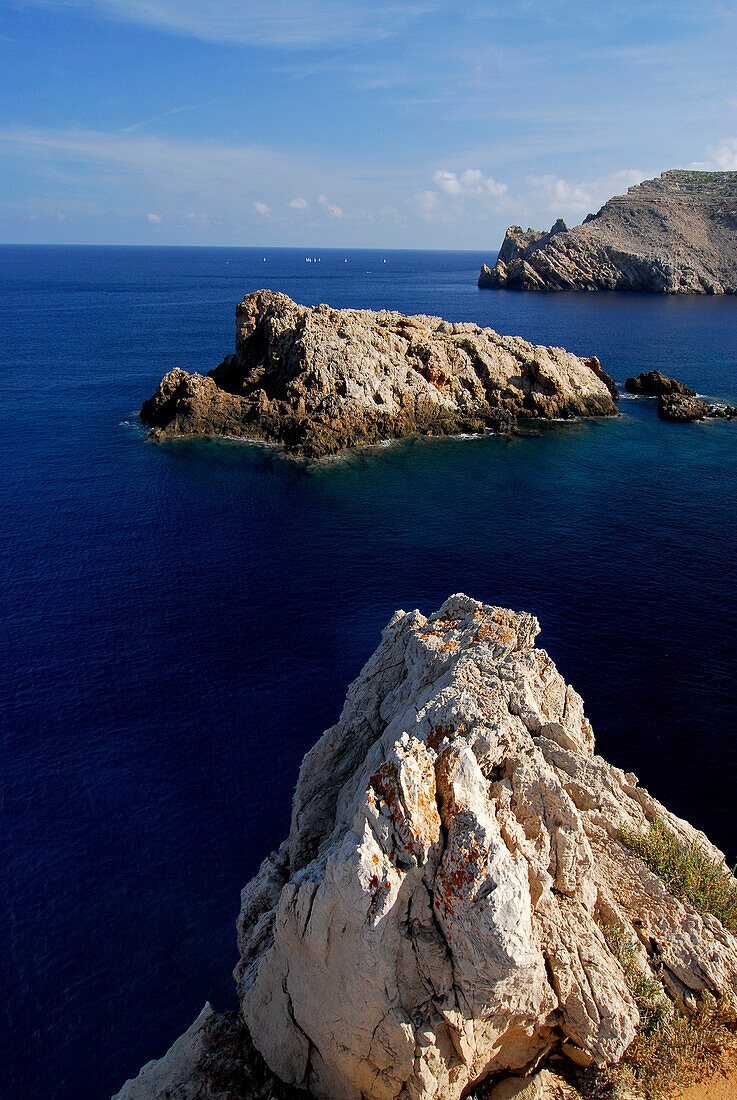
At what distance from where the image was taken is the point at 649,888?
18828 millimetres

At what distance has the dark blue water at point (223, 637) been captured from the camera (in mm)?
31578

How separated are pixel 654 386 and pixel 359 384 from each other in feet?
188

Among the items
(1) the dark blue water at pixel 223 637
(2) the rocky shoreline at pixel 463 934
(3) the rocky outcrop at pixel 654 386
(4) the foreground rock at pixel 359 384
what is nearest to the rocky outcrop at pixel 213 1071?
(2) the rocky shoreline at pixel 463 934

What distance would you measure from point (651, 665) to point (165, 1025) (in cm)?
3624

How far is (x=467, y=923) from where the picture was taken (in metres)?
15.2

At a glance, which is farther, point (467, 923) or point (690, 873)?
point (690, 873)

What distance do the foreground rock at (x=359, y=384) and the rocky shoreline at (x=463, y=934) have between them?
240ft

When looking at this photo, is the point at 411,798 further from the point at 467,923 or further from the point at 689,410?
the point at 689,410

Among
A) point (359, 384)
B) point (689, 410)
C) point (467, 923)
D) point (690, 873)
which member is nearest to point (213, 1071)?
point (467, 923)

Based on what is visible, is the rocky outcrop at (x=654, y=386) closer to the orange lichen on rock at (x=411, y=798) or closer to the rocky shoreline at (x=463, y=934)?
the rocky shoreline at (x=463, y=934)

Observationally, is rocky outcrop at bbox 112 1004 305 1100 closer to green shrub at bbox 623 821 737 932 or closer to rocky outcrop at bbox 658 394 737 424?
green shrub at bbox 623 821 737 932

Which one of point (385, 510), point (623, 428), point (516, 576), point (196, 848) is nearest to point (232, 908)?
point (196, 848)

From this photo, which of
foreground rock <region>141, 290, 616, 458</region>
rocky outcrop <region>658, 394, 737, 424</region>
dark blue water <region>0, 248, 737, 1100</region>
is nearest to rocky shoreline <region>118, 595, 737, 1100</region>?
dark blue water <region>0, 248, 737, 1100</region>

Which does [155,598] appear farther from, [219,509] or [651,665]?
[651,665]
